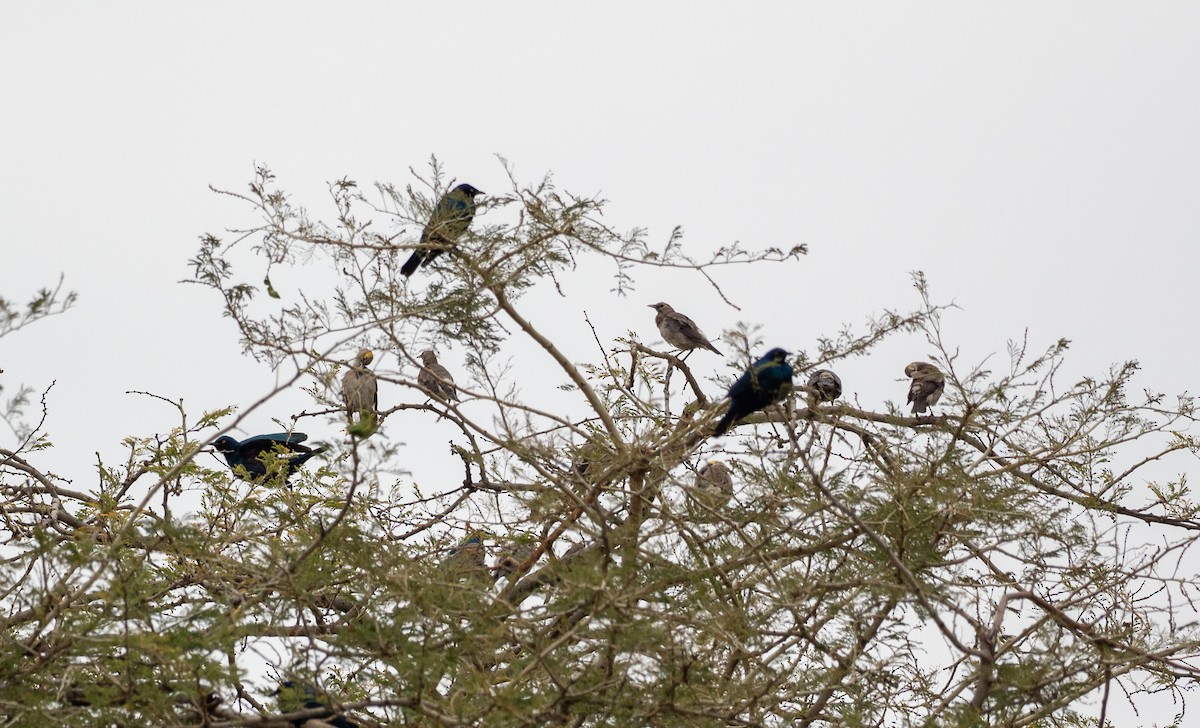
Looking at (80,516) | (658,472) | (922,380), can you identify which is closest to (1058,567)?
(658,472)

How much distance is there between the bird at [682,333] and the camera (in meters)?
9.88

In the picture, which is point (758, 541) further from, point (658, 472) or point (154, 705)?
point (154, 705)

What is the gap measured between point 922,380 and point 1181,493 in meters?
2.13

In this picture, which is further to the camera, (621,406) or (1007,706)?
(621,406)

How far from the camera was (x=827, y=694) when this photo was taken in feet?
18.2

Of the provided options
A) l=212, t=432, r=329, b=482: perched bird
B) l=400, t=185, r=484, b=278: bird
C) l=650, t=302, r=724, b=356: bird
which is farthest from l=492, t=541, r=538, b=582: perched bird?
l=650, t=302, r=724, b=356: bird

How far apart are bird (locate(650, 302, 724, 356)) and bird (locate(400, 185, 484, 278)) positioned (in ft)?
11.6

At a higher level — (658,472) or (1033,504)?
(1033,504)

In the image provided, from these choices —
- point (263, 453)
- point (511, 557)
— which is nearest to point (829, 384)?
point (511, 557)

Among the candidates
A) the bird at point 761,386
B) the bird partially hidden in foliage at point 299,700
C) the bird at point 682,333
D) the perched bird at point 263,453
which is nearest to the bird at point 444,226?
the perched bird at point 263,453

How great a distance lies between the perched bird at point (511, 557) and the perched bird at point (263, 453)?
1192 mm

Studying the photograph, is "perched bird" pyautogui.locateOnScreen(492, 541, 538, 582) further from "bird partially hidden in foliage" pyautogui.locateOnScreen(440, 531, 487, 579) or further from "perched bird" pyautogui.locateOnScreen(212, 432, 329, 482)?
"perched bird" pyautogui.locateOnScreen(212, 432, 329, 482)

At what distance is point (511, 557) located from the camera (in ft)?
23.0

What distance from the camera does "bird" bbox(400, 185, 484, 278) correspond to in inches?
245
